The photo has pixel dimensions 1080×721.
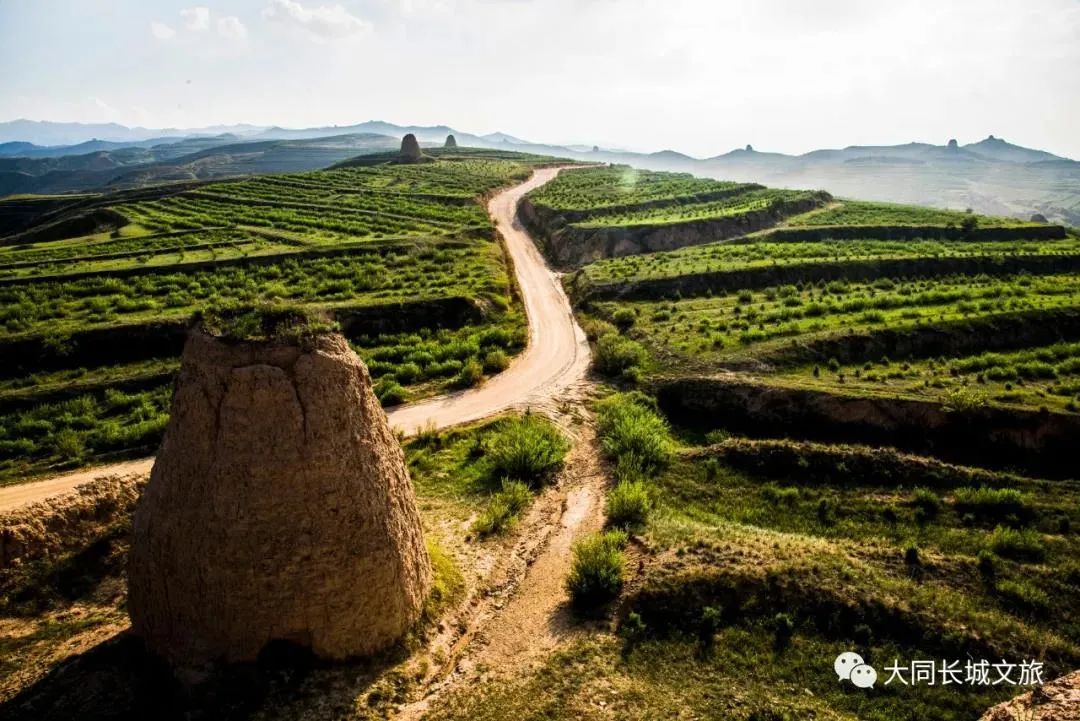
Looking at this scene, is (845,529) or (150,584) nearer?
(150,584)

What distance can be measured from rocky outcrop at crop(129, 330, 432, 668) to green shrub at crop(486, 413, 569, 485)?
10357 millimetres

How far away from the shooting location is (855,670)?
14.2 m

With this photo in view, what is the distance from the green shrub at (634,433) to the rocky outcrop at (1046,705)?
13541mm

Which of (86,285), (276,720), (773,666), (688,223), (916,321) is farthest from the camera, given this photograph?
(688,223)

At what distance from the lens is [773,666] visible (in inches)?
571

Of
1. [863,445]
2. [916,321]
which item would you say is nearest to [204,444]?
[863,445]

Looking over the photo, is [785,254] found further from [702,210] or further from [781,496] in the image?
[781,496]

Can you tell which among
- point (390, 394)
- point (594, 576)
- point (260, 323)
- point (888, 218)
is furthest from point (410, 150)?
point (594, 576)

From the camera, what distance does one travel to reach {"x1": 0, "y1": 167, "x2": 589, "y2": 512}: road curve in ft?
75.7

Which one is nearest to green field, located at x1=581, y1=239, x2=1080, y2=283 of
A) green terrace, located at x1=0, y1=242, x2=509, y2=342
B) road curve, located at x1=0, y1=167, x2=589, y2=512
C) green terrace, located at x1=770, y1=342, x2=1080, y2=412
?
road curve, located at x1=0, y1=167, x2=589, y2=512

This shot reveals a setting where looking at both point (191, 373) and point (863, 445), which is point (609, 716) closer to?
point (191, 373)

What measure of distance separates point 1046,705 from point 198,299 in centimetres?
4533

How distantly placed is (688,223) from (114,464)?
200ft

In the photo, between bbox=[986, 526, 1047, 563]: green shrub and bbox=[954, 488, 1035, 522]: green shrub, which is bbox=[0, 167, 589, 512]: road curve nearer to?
bbox=[954, 488, 1035, 522]: green shrub
